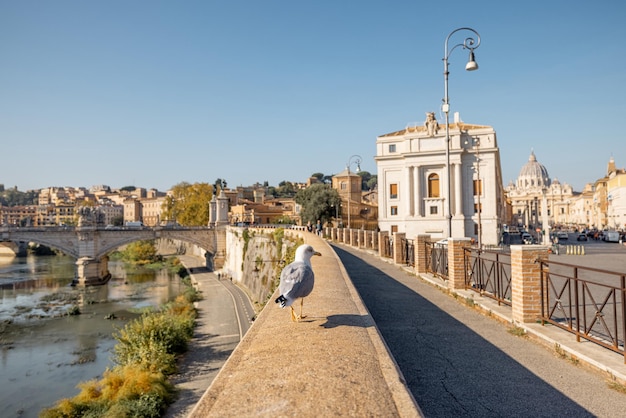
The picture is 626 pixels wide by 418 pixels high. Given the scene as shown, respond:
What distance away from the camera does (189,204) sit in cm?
5844

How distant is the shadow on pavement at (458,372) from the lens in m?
4.11

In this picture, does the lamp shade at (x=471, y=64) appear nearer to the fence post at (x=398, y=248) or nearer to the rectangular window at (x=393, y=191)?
the fence post at (x=398, y=248)

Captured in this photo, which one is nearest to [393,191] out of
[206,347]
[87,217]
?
[206,347]

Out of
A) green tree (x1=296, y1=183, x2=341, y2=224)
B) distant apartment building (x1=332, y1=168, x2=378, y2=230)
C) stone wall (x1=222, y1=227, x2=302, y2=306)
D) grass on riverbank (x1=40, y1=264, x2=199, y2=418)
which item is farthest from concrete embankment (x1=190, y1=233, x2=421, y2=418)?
distant apartment building (x1=332, y1=168, x2=378, y2=230)

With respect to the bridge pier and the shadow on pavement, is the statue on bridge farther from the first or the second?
the shadow on pavement

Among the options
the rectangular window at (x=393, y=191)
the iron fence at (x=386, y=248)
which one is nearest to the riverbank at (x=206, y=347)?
the iron fence at (x=386, y=248)

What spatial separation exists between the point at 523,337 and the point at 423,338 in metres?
1.49

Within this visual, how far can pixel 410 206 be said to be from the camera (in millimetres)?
38219

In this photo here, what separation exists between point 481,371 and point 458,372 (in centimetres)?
29

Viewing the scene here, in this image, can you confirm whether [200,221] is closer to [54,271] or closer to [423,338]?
[54,271]

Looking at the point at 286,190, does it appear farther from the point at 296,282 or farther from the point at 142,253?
the point at 296,282

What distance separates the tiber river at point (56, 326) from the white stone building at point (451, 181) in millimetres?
22783

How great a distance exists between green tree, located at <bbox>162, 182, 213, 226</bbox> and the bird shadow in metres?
53.7

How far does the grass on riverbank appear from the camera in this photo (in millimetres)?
11008
